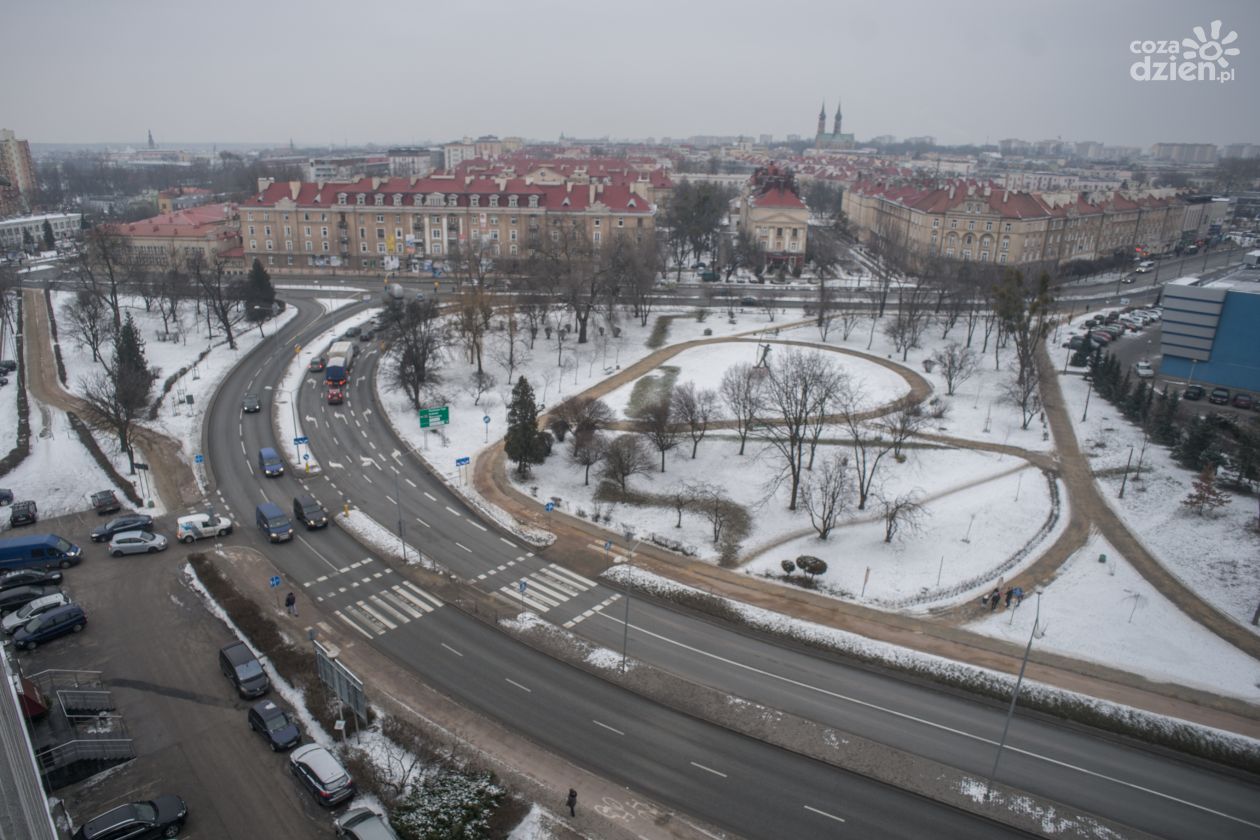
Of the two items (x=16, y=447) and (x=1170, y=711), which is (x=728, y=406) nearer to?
(x=1170, y=711)

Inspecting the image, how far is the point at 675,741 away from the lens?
27656 millimetres

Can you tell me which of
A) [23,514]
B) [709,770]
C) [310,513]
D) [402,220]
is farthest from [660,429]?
[402,220]

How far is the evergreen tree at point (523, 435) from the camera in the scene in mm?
48969

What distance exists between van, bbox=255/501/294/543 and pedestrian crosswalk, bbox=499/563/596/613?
13.3 meters

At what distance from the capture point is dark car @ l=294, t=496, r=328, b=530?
43.0m

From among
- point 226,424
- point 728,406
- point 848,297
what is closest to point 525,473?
point 728,406

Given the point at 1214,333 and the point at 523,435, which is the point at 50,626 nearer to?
the point at 523,435

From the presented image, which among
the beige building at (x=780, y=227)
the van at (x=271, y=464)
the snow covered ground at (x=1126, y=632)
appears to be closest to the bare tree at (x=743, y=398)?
the snow covered ground at (x=1126, y=632)

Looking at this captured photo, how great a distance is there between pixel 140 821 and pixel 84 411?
4500 centimetres

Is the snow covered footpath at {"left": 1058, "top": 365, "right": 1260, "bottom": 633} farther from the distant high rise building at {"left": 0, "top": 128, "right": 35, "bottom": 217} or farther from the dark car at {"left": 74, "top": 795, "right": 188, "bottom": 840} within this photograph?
the distant high rise building at {"left": 0, "top": 128, "right": 35, "bottom": 217}

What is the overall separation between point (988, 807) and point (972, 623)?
37.4 feet

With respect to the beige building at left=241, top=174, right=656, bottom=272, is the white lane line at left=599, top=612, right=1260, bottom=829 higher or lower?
lower

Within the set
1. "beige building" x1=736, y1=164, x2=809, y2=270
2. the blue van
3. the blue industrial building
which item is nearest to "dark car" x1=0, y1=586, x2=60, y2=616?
the blue van

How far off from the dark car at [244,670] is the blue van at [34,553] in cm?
1427
